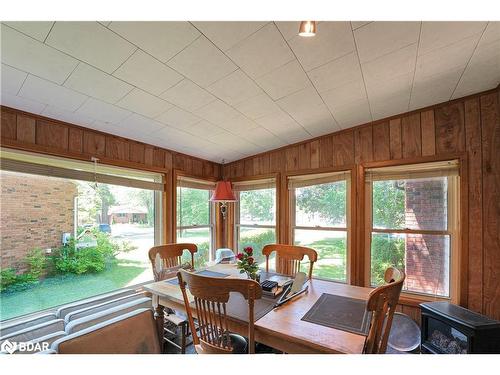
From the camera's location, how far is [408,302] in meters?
2.49

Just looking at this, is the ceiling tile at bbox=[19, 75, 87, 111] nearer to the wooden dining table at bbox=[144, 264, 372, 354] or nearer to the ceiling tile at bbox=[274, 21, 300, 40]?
the ceiling tile at bbox=[274, 21, 300, 40]

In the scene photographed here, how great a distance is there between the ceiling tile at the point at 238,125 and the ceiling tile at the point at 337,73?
0.77 metres

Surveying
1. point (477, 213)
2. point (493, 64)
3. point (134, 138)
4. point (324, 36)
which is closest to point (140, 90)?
point (134, 138)

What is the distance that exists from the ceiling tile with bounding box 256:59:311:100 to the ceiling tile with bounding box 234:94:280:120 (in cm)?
9

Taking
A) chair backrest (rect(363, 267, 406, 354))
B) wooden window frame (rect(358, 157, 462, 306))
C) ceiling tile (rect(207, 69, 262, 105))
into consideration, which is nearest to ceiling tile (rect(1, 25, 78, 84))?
ceiling tile (rect(207, 69, 262, 105))

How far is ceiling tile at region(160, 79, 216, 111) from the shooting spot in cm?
170

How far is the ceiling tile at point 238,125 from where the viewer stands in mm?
2346

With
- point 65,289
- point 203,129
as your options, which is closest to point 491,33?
point 203,129

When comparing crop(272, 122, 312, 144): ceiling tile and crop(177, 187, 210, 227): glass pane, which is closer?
crop(272, 122, 312, 144): ceiling tile

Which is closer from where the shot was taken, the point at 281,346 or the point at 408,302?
the point at 281,346

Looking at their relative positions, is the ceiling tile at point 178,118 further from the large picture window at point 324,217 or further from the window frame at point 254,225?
the large picture window at point 324,217

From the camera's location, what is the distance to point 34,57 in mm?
1278
